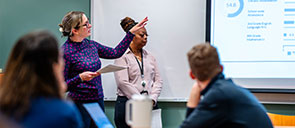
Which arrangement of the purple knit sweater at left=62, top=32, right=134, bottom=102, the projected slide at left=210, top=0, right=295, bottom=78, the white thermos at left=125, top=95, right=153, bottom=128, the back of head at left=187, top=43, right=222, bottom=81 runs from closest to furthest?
the white thermos at left=125, top=95, right=153, bottom=128 → the back of head at left=187, top=43, right=222, bottom=81 → the purple knit sweater at left=62, top=32, right=134, bottom=102 → the projected slide at left=210, top=0, right=295, bottom=78

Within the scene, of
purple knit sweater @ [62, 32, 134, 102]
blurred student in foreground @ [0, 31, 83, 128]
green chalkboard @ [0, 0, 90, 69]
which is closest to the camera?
blurred student in foreground @ [0, 31, 83, 128]

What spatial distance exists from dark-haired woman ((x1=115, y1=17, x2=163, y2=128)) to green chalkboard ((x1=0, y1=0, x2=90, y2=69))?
859 mm

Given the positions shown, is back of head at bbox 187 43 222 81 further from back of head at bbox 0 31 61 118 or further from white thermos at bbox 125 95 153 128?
back of head at bbox 0 31 61 118

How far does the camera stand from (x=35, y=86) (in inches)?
47.2

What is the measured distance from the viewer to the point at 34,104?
117cm

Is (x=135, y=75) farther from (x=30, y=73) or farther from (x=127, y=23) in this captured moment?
(x=30, y=73)

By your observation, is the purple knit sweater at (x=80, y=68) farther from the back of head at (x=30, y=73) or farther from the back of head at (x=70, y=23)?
the back of head at (x=30, y=73)

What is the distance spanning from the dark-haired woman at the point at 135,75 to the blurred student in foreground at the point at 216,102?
178 cm

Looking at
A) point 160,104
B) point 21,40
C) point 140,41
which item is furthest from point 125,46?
point 21,40

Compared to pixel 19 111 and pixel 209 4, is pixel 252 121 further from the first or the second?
pixel 209 4

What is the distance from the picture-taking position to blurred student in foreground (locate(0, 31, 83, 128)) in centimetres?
116

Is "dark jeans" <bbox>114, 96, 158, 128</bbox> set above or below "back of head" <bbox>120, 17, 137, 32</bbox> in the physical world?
below

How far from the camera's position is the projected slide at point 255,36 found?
347 cm

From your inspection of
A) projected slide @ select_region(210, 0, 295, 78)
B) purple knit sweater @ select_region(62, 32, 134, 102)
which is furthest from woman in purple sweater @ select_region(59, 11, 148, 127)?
projected slide @ select_region(210, 0, 295, 78)
